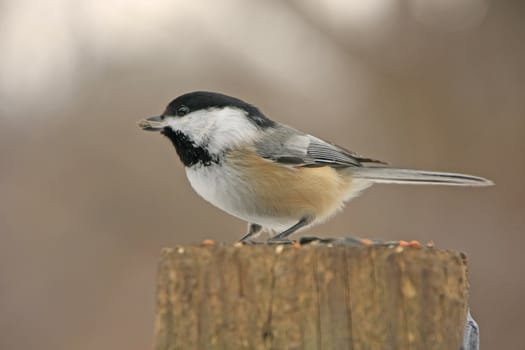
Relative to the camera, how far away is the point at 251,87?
3793mm

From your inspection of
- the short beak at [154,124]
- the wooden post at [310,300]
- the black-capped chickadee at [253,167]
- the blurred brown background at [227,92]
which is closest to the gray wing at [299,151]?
the black-capped chickadee at [253,167]

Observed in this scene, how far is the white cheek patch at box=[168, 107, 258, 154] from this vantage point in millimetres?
1830

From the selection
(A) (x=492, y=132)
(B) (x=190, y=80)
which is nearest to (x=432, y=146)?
(A) (x=492, y=132)

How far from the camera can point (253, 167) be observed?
74.0 inches

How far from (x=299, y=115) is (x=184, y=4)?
875 millimetres

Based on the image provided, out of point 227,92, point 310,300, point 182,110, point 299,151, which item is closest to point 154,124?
point 182,110

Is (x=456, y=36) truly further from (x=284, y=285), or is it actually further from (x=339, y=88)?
(x=284, y=285)

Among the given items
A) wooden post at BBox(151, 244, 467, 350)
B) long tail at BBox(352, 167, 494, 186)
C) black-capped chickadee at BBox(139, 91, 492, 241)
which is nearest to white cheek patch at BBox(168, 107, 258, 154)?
black-capped chickadee at BBox(139, 91, 492, 241)

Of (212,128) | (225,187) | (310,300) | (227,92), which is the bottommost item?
(310,300)

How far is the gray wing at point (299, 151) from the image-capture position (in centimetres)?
196

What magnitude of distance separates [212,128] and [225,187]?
15 cm

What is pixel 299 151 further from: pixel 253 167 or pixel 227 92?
pixel 227 92

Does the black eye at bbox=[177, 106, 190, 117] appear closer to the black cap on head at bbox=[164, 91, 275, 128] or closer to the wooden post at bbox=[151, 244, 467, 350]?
the black cap on head at bbox=[164, 91, 275, 128]

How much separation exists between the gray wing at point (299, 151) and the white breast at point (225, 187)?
0.12 meters
